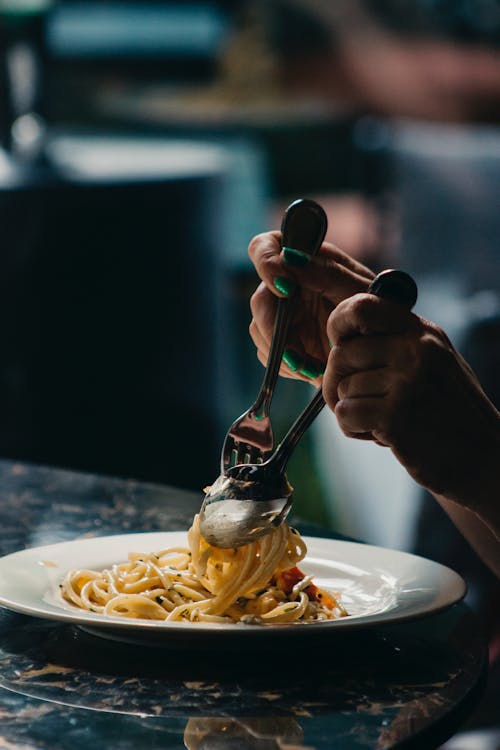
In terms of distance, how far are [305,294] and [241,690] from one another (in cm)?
48

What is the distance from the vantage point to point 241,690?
30.8 inches

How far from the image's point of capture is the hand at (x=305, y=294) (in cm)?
106

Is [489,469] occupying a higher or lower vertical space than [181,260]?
higher

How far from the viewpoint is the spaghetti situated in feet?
2.90

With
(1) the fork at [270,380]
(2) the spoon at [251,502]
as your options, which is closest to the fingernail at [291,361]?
(1) the fork at [270,380]

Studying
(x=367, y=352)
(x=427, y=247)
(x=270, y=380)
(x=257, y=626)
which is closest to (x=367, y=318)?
(x=367, y=352)

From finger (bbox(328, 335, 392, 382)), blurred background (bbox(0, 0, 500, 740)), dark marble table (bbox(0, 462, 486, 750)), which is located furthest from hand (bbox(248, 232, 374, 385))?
blurred background (bbox(0, 0, 500, 740))

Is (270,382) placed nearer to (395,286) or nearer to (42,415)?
(395,286)

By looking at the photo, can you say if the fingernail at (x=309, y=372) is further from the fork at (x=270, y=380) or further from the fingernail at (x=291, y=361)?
the fork at (x=270, y=380)

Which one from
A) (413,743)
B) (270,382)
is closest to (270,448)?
(270,382)

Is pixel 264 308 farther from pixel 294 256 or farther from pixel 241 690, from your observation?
pixel 241 690

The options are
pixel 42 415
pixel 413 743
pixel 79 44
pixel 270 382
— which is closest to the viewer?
pixel 413 743

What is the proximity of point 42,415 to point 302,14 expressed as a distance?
4.77 m

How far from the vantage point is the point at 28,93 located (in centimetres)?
289
